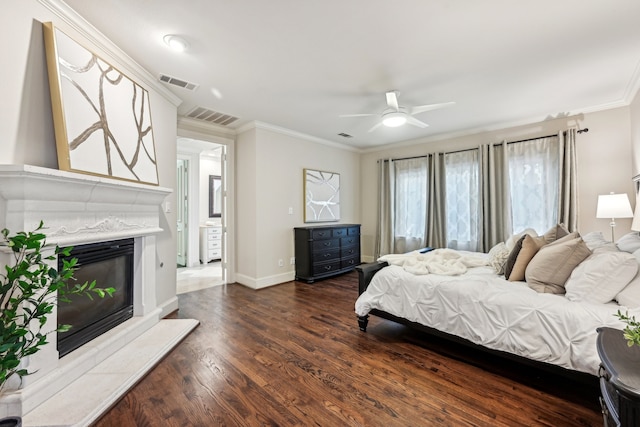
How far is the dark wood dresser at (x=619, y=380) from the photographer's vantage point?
865 millimetres

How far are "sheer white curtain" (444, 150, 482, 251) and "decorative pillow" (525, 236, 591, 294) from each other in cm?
260

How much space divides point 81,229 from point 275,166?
9.48 feet

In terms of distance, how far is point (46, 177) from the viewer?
5.42 ft

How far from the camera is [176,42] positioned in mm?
2246

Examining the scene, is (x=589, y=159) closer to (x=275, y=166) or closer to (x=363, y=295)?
(x=363, y=295)

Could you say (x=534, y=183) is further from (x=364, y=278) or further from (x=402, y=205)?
(x=364, y=278)

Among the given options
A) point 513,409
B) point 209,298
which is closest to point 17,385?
point 209,298

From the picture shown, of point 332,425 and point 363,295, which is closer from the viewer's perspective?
point 332,425

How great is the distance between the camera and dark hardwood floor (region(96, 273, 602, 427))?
5.31 feet

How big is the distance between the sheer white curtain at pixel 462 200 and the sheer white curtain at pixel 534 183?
0.51 m

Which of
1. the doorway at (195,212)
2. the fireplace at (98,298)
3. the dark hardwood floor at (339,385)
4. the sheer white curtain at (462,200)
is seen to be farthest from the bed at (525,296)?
the doorway at (195,212)

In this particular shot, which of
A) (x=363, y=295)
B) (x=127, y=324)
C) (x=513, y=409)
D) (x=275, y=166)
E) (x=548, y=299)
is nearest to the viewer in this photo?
(x=513, y=409)

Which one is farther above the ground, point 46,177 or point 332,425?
point 46,177

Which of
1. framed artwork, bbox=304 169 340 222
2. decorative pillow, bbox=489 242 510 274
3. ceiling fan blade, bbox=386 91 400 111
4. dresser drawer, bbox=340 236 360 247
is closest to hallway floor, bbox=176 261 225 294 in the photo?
framed artwork, bbox=304 169 340 222
